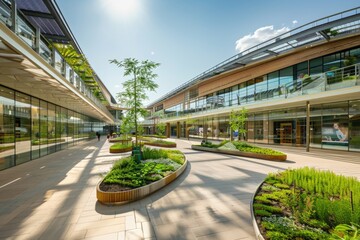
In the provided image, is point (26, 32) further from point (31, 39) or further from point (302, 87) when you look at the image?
point (302, 87)

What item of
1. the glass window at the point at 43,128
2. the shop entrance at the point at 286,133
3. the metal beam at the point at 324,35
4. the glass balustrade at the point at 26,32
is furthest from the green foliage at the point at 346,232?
the shop entrance at the point at 286,133

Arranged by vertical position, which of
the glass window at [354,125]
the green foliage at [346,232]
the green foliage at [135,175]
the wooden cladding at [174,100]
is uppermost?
the wooden cladding at [174,100]

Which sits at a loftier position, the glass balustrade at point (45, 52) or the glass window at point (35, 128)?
the glass balustrade at point (45, 52)

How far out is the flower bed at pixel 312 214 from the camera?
9.62 feet

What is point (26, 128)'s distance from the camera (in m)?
11.5

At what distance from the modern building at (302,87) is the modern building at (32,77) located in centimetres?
1676

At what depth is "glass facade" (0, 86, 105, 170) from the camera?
962 centimetres

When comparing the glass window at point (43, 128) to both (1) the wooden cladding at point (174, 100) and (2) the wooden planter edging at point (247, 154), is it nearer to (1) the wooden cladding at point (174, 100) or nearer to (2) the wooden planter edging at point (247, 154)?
(2) the wooden planter edging at point (247, 154)

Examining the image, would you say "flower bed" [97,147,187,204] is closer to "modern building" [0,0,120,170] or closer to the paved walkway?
the paved walkway

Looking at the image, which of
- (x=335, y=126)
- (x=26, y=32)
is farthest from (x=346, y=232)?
(x=335, y=126)

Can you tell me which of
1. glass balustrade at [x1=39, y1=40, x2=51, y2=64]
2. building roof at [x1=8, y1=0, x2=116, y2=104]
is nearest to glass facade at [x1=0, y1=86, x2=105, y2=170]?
building roof at [x1=8, y1=0, x2=116, y2=104]

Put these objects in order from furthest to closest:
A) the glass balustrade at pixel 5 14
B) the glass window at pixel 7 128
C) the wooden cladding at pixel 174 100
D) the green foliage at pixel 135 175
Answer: the wooden cladding at pixel 174 100
the glass window at pixel 7 128
the green foliage at pixel 135 175
the glass balustrade at pixel 5 14

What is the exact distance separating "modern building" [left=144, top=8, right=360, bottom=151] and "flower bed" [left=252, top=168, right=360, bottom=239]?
1024 cm

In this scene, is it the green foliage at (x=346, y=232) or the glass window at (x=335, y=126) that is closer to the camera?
the green foliage at (x=346, y=232)
